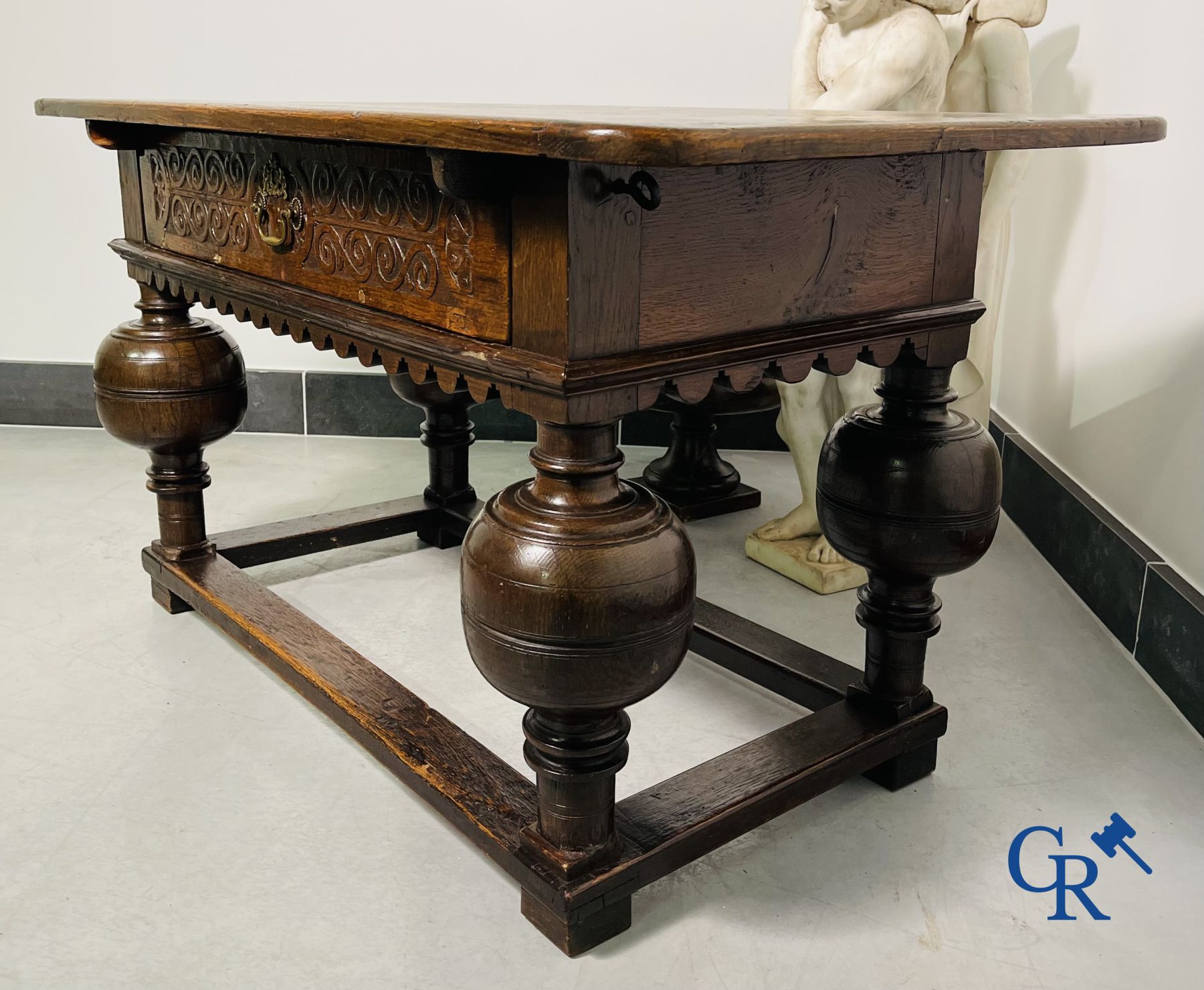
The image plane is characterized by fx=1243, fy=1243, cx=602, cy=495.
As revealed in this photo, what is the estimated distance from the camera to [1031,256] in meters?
2.53

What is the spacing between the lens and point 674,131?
2.74ft

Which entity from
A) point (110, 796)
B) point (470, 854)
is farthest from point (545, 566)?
point (110, 796)

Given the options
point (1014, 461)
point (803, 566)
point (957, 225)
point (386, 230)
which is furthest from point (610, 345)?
point (1014, 461)

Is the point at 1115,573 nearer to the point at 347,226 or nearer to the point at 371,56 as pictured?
the point at 347,226

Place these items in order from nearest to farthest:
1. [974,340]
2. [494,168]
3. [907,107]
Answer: [494,168], [907,107], [974,340]

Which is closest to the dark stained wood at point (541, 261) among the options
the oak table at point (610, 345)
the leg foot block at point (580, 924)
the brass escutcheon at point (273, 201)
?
the oak table at point (610, 345)

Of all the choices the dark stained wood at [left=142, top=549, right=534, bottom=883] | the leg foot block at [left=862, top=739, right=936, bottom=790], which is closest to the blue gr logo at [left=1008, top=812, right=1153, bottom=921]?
the leg foot block at [left=862, top=739, right=936, bottom=790]

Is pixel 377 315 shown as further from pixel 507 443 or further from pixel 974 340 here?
pixel 507 443

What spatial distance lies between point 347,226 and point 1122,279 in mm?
1349

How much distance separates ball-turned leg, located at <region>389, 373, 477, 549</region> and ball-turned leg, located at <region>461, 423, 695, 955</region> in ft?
3.69

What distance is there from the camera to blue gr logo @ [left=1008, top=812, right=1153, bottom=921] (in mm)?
1229

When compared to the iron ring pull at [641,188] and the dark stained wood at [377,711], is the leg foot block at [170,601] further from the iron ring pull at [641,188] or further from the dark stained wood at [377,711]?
the iron ring pull at [641,188]

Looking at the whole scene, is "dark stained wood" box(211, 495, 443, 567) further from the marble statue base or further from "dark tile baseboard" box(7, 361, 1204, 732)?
"dark tile baseboard" box(7, 361, 1204, 732)

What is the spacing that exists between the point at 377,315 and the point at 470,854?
57cm
